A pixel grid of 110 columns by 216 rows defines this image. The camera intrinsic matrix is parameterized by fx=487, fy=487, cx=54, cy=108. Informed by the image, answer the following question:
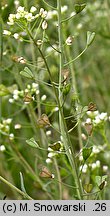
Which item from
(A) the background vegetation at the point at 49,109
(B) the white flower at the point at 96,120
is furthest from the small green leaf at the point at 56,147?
(B) the white flower at the point at 96,120

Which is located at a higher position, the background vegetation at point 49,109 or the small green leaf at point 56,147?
the background vegetation at point 49,109

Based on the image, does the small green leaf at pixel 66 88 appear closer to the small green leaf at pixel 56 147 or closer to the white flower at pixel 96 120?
the small green leaf at pixel 56 147

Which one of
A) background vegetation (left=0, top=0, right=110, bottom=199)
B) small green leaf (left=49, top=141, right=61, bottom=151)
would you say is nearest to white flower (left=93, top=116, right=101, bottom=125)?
background vegetation (left=0, top=0, right=110, bottom=199)

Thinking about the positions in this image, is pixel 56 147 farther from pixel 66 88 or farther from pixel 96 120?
pixel 96 120

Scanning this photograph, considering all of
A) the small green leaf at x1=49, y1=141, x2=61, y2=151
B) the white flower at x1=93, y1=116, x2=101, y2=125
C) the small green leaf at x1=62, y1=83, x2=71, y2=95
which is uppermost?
the small green leaf at x1=62, y1=83, x2=71, y2=95

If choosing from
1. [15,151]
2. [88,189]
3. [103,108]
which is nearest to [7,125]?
[15,151]

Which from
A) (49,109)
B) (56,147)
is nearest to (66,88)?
(56,147)

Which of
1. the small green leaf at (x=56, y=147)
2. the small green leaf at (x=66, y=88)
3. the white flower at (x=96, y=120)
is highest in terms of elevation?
the small green leaf at (x=66, y=88)

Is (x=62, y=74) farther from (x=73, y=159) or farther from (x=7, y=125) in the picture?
(x=7, y=125)

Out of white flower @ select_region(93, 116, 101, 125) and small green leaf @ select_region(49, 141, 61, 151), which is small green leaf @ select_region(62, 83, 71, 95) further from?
white flower @ select_region(93, 116, 101, 125)

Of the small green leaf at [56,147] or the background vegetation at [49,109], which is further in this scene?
the background vegetation at [49,109]

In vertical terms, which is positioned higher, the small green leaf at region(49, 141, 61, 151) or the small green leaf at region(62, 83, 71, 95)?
the small green leaf at region(62, 83, 71, 95)
